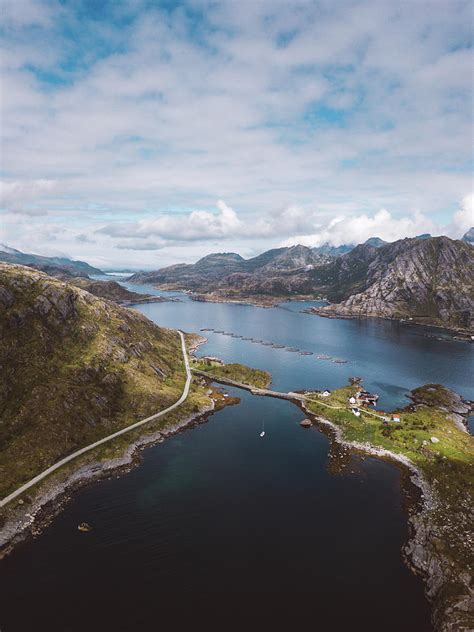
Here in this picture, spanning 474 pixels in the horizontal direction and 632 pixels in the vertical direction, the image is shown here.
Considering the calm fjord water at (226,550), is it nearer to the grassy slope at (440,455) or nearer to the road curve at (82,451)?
the grassy slope at (440,455)

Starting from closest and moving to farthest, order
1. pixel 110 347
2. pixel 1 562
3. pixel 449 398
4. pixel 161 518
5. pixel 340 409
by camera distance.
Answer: pixel 1 562
pixel 161 518
pixel 340 409
pixel 110 347
pixel 449 398

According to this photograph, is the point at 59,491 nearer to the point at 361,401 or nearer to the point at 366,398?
the point at 361,401

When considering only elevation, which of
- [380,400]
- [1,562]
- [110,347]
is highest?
[110,347]

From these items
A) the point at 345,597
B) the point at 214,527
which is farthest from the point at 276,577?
the point at 214,527

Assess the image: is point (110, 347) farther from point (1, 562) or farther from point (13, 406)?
point (1, 562)

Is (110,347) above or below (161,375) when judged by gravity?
above

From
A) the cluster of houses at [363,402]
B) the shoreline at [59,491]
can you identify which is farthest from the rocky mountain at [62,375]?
the cluster of houses at [363,402]

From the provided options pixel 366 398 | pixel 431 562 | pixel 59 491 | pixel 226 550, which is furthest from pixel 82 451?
pixel 366 398

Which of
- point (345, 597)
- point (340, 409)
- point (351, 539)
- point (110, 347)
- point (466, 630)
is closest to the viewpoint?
point (466, 630)
